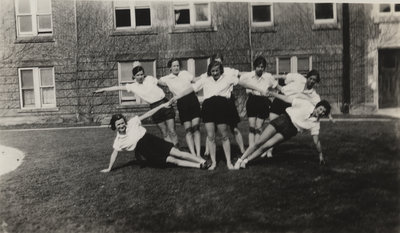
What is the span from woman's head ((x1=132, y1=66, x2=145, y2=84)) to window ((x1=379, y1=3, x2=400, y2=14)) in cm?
228

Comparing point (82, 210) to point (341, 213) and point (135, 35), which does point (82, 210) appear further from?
point (341, 213)

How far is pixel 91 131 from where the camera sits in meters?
3.54

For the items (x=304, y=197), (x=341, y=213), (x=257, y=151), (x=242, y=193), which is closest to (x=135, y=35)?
(x=257, y=151)

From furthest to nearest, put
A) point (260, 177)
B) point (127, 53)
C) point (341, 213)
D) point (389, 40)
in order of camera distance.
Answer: point (127, 53)
point (389, 40)
point (260, 177)
point (341, 213)

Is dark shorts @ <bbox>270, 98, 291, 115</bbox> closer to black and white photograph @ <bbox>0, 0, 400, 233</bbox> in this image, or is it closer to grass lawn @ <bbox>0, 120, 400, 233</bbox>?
black and white photograph @ <bbox>0, 0, 400, 233</bbox>

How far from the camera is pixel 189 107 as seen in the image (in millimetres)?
3566

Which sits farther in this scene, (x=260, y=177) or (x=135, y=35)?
(x=135, y=35)

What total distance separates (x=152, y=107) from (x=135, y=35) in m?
0.82

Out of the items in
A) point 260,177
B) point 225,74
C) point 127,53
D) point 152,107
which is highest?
point 127,53

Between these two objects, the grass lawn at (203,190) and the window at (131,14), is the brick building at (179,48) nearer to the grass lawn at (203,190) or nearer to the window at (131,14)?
the window at (131,14)

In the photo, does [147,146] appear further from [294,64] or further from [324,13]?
[324,13]

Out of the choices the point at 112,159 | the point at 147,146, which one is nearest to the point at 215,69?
the point at 147,146

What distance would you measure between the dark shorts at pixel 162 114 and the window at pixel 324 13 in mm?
1630

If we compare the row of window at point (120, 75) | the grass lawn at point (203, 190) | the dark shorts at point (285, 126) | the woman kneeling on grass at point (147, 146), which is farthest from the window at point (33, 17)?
the dark shorts at point (285, 126)
